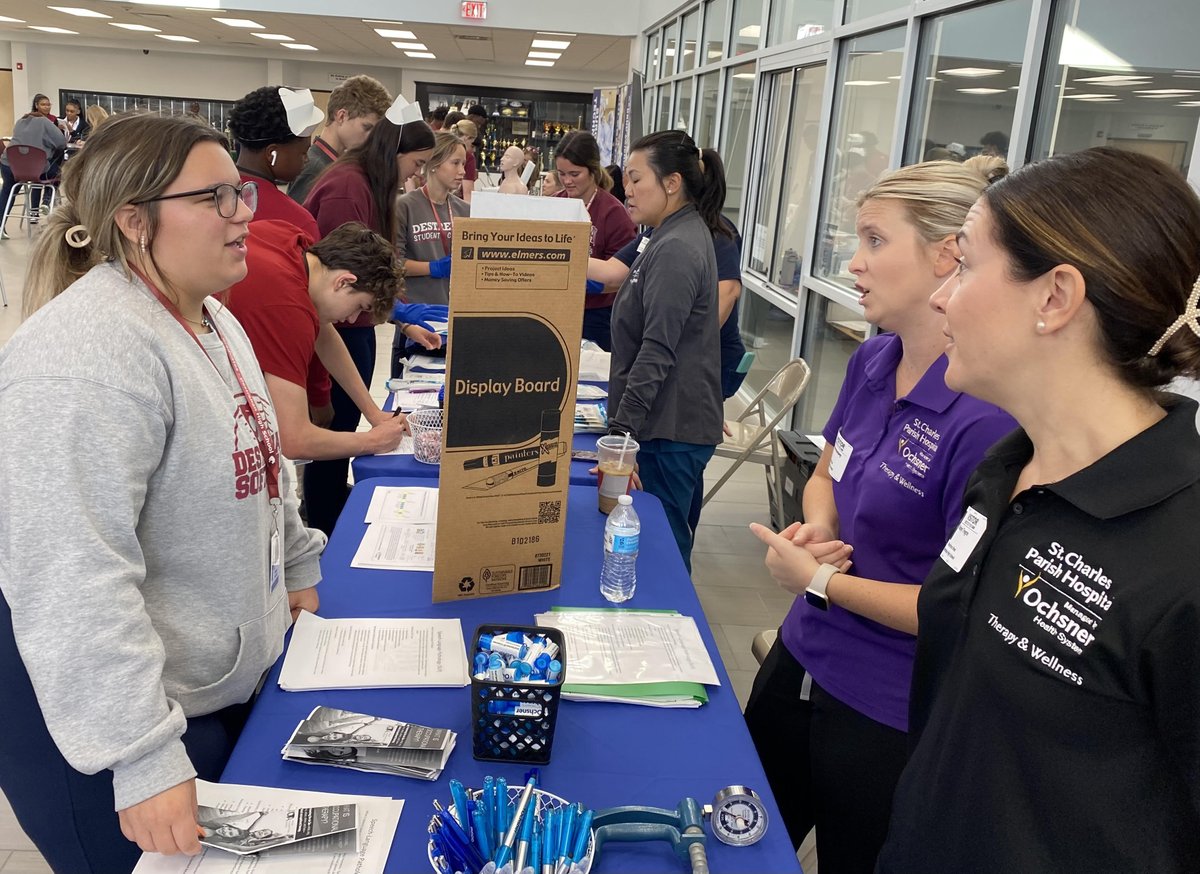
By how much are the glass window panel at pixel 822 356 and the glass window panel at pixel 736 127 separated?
2.08 metres

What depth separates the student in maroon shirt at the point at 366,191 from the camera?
3.44 m

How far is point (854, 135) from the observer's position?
4.69 m

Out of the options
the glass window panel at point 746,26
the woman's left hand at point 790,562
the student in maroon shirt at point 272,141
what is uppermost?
the glass window panel at point 746,26

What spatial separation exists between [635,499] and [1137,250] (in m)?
1.48

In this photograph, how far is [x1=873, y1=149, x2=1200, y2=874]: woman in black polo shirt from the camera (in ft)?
2.75

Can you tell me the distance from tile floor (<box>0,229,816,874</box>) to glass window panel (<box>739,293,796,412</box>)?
0.77 metres

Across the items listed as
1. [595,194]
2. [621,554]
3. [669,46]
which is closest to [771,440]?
[595,194]

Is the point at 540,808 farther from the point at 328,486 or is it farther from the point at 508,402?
the point at 328,486

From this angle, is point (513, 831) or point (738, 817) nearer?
point (513, 831)

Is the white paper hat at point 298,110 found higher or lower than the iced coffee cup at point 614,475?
higher

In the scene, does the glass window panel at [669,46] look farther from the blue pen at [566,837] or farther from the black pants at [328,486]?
the blue pen at [566,837]

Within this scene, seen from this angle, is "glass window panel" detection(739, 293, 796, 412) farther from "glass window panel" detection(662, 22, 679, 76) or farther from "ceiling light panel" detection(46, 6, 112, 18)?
"ceiling light panel" detection(46, 6, 112, 18)

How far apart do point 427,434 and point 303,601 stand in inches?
33.7

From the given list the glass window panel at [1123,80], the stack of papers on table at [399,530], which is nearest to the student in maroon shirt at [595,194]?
the glass window panel at [1123,80]
